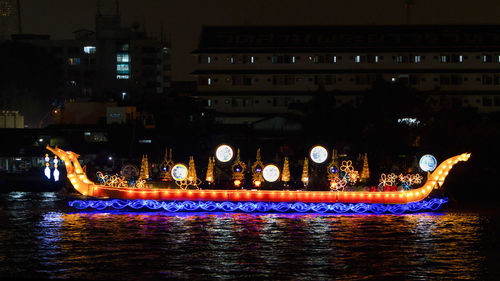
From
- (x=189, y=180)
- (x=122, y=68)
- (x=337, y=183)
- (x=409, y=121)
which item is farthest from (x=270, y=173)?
(x=122, y=68)

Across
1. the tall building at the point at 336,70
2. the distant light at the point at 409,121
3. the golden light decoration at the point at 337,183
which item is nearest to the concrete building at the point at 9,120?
the tall building at the point at 336,70

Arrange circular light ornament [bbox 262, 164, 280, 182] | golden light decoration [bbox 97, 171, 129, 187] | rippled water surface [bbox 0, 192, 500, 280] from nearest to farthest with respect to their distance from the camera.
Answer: rippled water surface [bbox 0, 192, 500, 280] < circular light ornament [bbox 262, 164, 280, 182] < golden light decoration [bbox 97, 171, 129, 187]

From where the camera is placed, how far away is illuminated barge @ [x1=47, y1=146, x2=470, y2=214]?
102ft

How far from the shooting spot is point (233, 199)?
3116cm

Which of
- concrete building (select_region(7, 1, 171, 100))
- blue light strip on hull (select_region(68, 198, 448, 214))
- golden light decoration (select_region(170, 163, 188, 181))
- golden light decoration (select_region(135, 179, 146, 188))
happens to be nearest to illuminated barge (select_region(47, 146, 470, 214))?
blue light strip on hull (select_region(68, 198, 448, 214))

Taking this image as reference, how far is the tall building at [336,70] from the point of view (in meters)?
62.1

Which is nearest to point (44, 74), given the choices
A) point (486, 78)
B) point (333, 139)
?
point (333, 139)

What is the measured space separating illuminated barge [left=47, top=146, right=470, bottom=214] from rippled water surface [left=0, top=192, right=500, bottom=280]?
0.56 meters

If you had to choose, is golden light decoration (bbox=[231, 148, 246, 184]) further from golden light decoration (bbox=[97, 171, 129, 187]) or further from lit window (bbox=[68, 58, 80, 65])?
lit window (bbox=[68, 58, 80, 65])

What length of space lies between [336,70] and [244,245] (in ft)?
125

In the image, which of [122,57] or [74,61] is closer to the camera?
[74,61]

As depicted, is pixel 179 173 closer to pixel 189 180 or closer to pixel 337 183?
pixel 189 180

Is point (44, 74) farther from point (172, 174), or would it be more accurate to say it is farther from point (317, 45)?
point (172, 174)

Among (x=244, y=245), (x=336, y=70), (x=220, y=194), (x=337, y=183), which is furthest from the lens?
(x=336, y=70)
